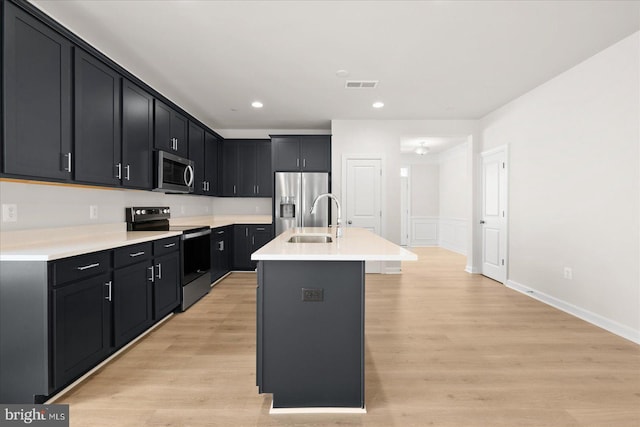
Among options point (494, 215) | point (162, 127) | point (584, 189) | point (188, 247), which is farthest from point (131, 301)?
point (494, 215)

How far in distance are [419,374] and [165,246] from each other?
2.57 m

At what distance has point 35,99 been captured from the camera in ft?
6.98

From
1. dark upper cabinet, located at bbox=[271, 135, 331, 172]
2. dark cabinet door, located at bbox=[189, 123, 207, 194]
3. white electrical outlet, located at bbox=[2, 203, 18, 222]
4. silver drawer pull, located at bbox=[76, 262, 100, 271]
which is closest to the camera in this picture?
silver drawer pull, located at bbox=[76, 262, 100, 271]

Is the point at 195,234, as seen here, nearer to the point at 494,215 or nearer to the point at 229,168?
the point at 229,168

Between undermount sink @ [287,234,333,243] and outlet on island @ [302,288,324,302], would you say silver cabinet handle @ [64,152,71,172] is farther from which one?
outlet on island @ [302,288,324,302]

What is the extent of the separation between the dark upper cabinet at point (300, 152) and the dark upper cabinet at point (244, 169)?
1.30 feet

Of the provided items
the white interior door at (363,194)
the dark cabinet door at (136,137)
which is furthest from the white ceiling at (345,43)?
the white interior door at (363,194)

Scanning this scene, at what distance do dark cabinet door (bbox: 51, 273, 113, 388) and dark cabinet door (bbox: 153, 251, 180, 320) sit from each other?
666mm

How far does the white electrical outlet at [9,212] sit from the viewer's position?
7.45ft

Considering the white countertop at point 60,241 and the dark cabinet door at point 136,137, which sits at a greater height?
the dark cabinet door at point 136,137

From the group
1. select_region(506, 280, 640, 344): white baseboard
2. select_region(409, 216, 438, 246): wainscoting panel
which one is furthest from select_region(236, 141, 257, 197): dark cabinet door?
select_region(409, 216, 438, 246): wainscoting panel

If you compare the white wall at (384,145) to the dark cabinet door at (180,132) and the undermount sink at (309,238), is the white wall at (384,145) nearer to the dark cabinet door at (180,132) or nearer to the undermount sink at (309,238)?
the dark cabinet door at (180,132)

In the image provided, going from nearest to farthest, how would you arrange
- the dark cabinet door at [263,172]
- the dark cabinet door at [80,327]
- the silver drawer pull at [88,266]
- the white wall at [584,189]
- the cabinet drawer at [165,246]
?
1. the dark cabinet door at [80,327]
2. the silver drawer pull at [88,266]
3. the white wall at [584,189]
4. the cabinet drawer at [165,246]
5. the dark cabinet door at [263,172]

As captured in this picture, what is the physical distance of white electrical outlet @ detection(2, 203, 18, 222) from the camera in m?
2.27
